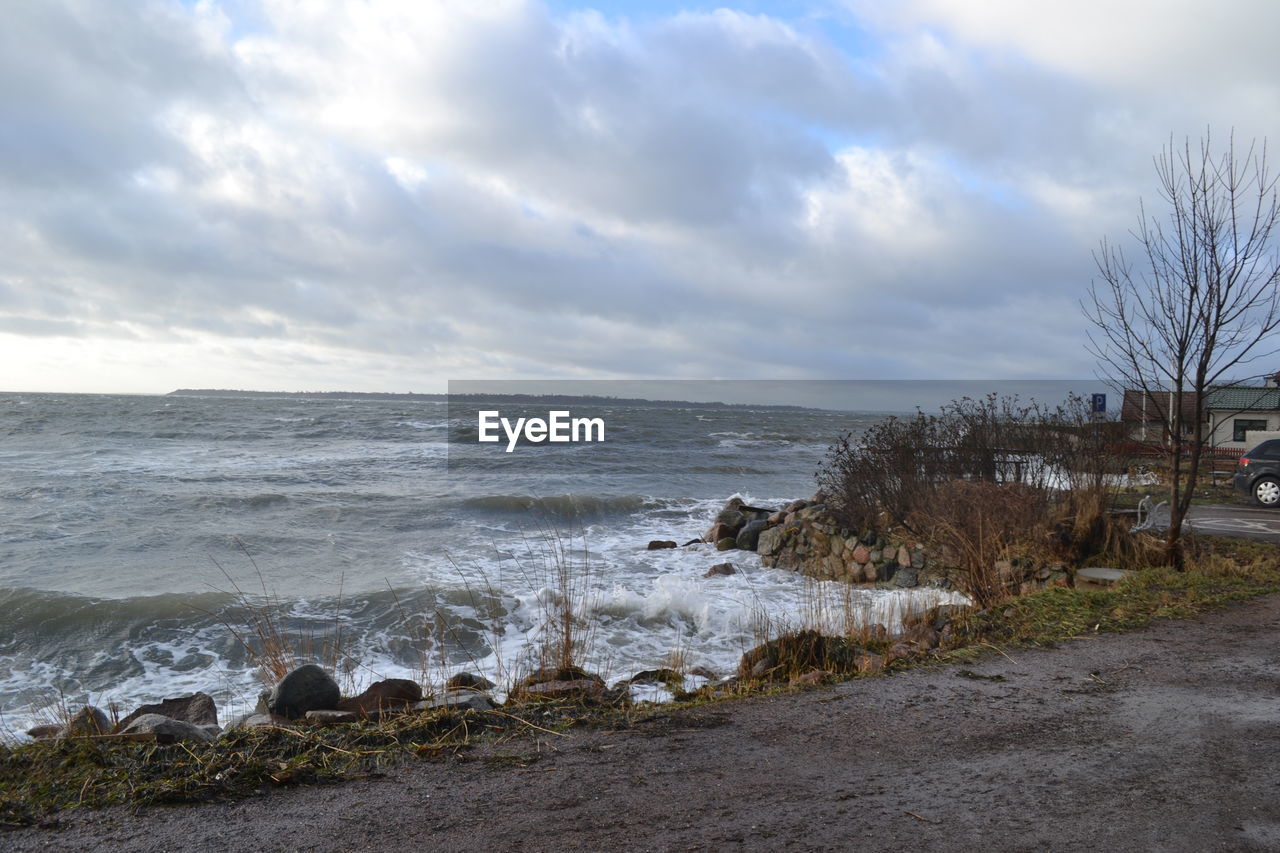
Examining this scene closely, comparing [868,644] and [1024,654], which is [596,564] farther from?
[1024,654]

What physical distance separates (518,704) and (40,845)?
101 inches

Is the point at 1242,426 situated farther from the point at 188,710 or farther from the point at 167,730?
the point at 167,730

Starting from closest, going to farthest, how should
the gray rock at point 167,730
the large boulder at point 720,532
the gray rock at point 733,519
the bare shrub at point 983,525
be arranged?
the gray rock at point 167,730 → the bare shrub at point 983,525 → the large boulder at point 720,532 → the gray rock at point 733,519

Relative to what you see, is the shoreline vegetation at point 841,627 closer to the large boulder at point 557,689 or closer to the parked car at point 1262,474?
the large boulder at point 557,689

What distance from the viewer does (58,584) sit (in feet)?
39.7

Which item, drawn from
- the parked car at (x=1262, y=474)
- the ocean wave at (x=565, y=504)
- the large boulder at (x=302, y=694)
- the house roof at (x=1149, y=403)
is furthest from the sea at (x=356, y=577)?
the parked car at (x=1262, y=474)

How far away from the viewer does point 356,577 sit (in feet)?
43.2

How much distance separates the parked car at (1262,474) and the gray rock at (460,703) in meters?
19.5

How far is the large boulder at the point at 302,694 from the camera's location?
596 cm

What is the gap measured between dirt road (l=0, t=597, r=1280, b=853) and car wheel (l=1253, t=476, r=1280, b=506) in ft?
51.8

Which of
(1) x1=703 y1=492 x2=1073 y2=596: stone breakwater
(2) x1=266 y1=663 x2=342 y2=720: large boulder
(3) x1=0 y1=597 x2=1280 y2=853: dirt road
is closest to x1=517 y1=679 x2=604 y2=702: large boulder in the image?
(3) x1=0 y1=597 x2=1280 y2=853: dirt road

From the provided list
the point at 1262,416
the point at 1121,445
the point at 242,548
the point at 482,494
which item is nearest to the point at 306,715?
the point at 242,548

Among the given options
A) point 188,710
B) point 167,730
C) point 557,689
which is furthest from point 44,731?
point 557,689

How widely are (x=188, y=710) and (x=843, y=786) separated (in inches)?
207
